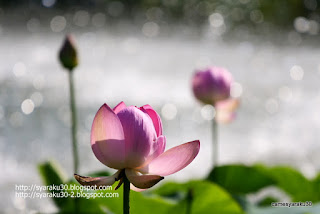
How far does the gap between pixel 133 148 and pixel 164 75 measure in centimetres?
264

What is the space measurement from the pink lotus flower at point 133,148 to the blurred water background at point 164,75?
3.41ft

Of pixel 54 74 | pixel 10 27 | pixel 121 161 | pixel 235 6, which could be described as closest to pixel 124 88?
pixel 54 74

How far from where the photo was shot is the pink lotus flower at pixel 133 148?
0.38m

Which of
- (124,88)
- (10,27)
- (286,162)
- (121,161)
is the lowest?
(286,162)

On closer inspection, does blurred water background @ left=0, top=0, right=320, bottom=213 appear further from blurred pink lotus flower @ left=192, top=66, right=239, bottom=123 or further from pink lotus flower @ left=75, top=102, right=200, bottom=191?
pink lotus flower @ left=75, top=102, right=200, bottom=191

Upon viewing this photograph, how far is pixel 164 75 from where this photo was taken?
301 centimetres

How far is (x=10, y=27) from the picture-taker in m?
3.62

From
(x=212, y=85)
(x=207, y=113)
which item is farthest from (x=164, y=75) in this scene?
(x=212, y=85)

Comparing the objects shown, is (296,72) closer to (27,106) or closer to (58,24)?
(27,106)

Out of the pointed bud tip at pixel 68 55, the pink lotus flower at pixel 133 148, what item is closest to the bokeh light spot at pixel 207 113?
the pointed bud tip at pixel 68 55

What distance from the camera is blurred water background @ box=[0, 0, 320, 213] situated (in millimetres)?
1977

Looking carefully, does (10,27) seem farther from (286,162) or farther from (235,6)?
(286,162)

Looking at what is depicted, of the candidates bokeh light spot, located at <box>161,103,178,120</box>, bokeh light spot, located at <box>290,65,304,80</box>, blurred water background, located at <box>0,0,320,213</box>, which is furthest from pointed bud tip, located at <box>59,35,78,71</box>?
bokeh light spot, located at <box>290,65,304,80</box>

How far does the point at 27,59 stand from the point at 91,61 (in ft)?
1.43
